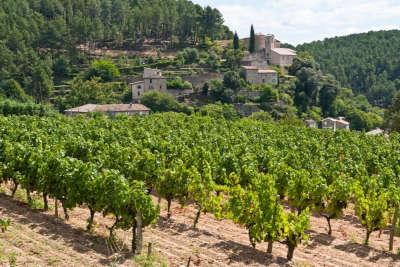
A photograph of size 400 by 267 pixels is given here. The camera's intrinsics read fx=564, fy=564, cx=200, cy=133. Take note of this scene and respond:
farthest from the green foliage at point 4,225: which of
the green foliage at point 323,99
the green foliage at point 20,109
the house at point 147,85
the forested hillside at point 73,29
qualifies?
the green foliage at point 323,99

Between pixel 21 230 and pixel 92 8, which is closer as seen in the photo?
pixel 21 230

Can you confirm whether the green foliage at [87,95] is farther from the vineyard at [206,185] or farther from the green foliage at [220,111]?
the vineyard at [206,185]

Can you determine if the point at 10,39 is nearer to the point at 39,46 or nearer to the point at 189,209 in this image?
the point at 39,46

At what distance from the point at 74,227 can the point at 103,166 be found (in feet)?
11.7

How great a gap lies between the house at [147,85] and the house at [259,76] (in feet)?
53.7

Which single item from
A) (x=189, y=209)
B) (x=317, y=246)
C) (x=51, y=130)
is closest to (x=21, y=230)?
(x=189, y=209)

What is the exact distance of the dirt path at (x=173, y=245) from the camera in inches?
739

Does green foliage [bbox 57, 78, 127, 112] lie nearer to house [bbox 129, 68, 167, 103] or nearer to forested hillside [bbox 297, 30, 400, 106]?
house [bbox 129, 68, 167, 103]

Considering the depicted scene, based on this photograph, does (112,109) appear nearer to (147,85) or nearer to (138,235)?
(147,85)

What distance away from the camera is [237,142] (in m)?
40.5

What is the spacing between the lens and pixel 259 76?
3969 inches

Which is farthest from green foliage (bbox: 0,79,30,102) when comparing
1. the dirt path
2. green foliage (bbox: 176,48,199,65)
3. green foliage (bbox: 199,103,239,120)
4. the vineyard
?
the dirt path

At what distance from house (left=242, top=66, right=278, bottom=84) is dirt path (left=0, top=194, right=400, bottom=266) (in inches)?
2990

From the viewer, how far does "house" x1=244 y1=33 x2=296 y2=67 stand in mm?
113000
